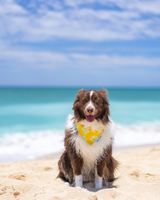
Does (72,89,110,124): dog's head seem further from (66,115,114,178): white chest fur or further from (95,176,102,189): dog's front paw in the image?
(95,176,102,189): dog's front paw

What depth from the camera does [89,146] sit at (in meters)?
3.28

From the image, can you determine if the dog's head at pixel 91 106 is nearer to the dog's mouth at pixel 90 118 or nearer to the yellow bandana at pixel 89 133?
the dog's mouth at pixel 90 118

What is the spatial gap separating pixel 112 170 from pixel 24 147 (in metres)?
3.76

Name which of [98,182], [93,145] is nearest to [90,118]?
[93,145]

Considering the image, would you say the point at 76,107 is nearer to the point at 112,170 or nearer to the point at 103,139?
the point at 103,139

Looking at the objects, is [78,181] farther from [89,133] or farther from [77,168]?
[89,133]

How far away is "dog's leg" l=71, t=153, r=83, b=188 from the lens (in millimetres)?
3318

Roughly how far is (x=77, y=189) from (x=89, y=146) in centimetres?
61

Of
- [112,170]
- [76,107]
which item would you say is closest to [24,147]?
[112,170]

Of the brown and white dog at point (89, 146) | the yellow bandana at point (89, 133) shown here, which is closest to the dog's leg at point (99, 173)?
the brown and white dog at point (89, 146)

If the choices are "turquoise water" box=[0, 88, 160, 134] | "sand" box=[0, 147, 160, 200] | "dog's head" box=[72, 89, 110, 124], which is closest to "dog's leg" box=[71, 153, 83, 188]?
"sand" box=[0, 147, 160, 200]

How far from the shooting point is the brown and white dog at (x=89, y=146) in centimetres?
302

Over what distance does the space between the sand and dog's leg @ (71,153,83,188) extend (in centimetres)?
15

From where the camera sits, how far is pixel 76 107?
121 inches
